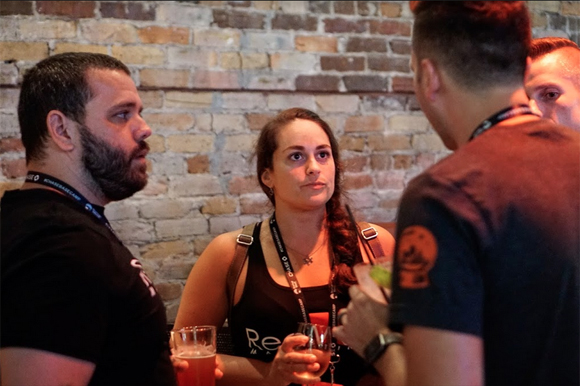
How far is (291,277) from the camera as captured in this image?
218 cm

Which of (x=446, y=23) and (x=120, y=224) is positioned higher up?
(x=446, y=23)

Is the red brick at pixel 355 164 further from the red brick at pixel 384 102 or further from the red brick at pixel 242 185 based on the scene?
the red brick at pixel 242 185

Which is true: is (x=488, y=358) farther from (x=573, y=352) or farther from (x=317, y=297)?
(x=317, y=297)

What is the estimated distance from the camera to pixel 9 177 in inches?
101

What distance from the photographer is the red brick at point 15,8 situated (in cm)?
254

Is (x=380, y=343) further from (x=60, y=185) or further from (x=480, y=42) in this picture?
(x=60, y=185)

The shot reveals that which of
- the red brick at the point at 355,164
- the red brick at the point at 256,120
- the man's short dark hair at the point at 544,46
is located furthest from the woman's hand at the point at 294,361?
the red brick at the point at 355,164

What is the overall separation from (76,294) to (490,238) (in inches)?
31.4

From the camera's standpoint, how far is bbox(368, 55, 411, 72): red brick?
3.19 m

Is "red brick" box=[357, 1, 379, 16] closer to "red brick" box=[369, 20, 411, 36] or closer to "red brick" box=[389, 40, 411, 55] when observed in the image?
"red brick" box=[369, 20, 411, 36]

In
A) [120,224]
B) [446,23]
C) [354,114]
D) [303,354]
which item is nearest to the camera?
[446,23]

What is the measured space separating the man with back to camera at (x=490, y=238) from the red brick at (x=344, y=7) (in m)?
2.12

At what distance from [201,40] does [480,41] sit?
6.48 ft

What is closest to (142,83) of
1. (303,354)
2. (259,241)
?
(259,241)
